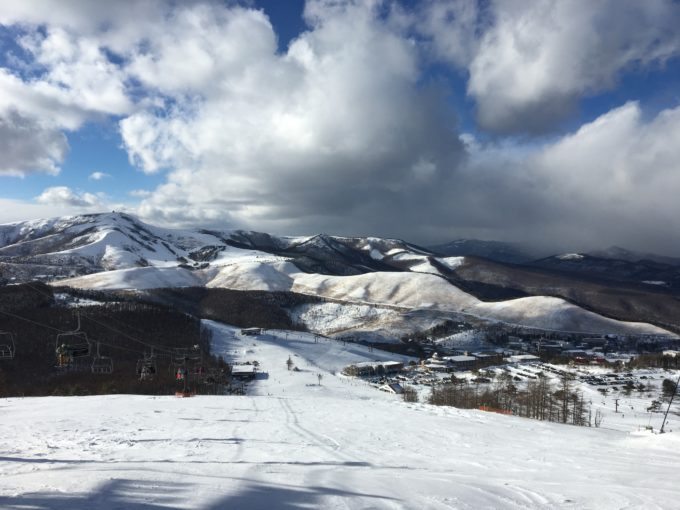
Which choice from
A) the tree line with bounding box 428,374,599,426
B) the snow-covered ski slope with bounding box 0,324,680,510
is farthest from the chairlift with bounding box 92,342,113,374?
the tree line with bounding box 428,374,599,426

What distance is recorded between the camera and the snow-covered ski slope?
857 cm

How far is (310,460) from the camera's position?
42.7ft

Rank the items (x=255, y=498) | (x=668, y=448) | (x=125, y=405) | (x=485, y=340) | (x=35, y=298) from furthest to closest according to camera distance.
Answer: (x=485, y=340) → (x=35, y=298) → (x=125, y=405) → (x=668, y=448) → (x=255, y=498)

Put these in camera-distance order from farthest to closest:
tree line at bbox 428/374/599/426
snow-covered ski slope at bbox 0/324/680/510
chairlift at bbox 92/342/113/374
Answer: tree line at bbox 428/374/599/426 → chairlift at bbox 92/342/113/374 → snow-covered ski slope at bbox 0/324/680/510

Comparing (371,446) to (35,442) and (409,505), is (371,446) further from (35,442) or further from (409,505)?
(35,442)

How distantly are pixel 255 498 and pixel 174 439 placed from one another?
29.6ft

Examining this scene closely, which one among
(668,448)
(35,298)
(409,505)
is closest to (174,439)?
(409,505)

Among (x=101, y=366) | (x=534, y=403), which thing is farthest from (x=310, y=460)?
(x=534, y=403)

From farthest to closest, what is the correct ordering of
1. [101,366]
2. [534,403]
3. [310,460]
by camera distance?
[534,403] → [101,366] → [310,460]

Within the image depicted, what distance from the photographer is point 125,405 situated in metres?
25.7

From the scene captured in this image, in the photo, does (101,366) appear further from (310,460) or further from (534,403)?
(534,403)

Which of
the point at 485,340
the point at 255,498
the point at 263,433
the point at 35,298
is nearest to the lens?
the point at 255,498

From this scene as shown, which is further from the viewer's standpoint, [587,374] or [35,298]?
[35,298]

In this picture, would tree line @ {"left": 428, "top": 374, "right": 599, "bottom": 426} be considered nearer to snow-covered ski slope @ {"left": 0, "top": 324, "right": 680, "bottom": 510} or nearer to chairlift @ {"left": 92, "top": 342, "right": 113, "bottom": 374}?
snow-covered ski slope @ {"left": 0, "top": 324, "right": 680, "bottom": 510}
